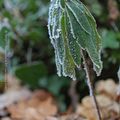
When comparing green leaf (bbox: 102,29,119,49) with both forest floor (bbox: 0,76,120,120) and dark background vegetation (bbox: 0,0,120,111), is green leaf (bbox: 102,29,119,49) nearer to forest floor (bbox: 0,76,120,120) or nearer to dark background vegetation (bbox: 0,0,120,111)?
dark background vegetation (bbox: 0,0,120,111)

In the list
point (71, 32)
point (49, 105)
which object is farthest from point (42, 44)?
point (71, 32)

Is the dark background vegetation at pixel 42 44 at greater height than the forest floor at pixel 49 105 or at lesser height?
greater

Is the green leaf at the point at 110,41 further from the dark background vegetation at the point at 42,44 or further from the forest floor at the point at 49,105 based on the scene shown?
the forest floor at the point at 49,105

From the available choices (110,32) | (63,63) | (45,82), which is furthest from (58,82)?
(63,63)

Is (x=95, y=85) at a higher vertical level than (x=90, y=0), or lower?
lower

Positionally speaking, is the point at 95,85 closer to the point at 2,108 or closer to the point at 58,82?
the point at 58,82

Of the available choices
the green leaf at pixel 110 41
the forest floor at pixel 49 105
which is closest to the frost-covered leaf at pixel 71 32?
the forest floor at pixel 49 105
